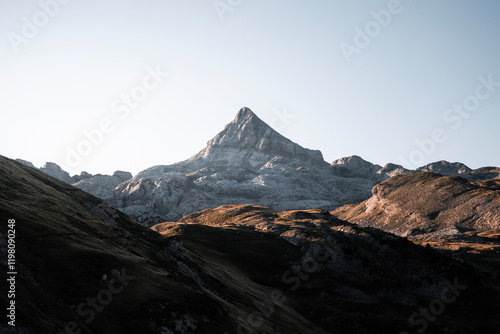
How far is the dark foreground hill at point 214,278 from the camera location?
5078 centimetres

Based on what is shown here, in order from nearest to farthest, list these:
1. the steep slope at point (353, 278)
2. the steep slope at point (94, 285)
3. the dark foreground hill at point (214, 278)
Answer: the steep slope at point (94, 285)
the dark foreground hill at point (214, 278)
the steep slope at point (353, 278)

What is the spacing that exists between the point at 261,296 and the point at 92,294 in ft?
161

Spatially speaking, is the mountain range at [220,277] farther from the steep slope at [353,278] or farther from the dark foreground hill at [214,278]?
the steep slope at [353,278]

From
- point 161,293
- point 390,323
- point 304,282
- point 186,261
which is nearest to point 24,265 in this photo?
point 161,293

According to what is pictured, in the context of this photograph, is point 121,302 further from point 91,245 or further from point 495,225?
point 495,225

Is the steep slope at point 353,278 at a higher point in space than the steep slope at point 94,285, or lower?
higher

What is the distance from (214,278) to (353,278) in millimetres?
43586

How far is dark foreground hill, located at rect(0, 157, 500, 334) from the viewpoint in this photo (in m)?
50.8

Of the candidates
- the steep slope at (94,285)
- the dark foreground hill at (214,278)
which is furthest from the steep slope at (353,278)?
the steep slope at (94,285)

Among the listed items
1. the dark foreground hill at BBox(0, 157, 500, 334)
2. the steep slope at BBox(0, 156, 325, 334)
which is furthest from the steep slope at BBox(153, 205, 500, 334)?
the steep slope at BBox(0, 156, 325, 334)

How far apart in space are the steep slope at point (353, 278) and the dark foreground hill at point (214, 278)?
0.34 metres

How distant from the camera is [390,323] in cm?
8012

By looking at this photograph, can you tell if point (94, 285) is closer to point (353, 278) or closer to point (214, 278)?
point (214, 278)

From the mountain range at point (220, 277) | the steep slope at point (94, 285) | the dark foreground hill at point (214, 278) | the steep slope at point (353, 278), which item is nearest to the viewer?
the steep slope at point (94, 285)
